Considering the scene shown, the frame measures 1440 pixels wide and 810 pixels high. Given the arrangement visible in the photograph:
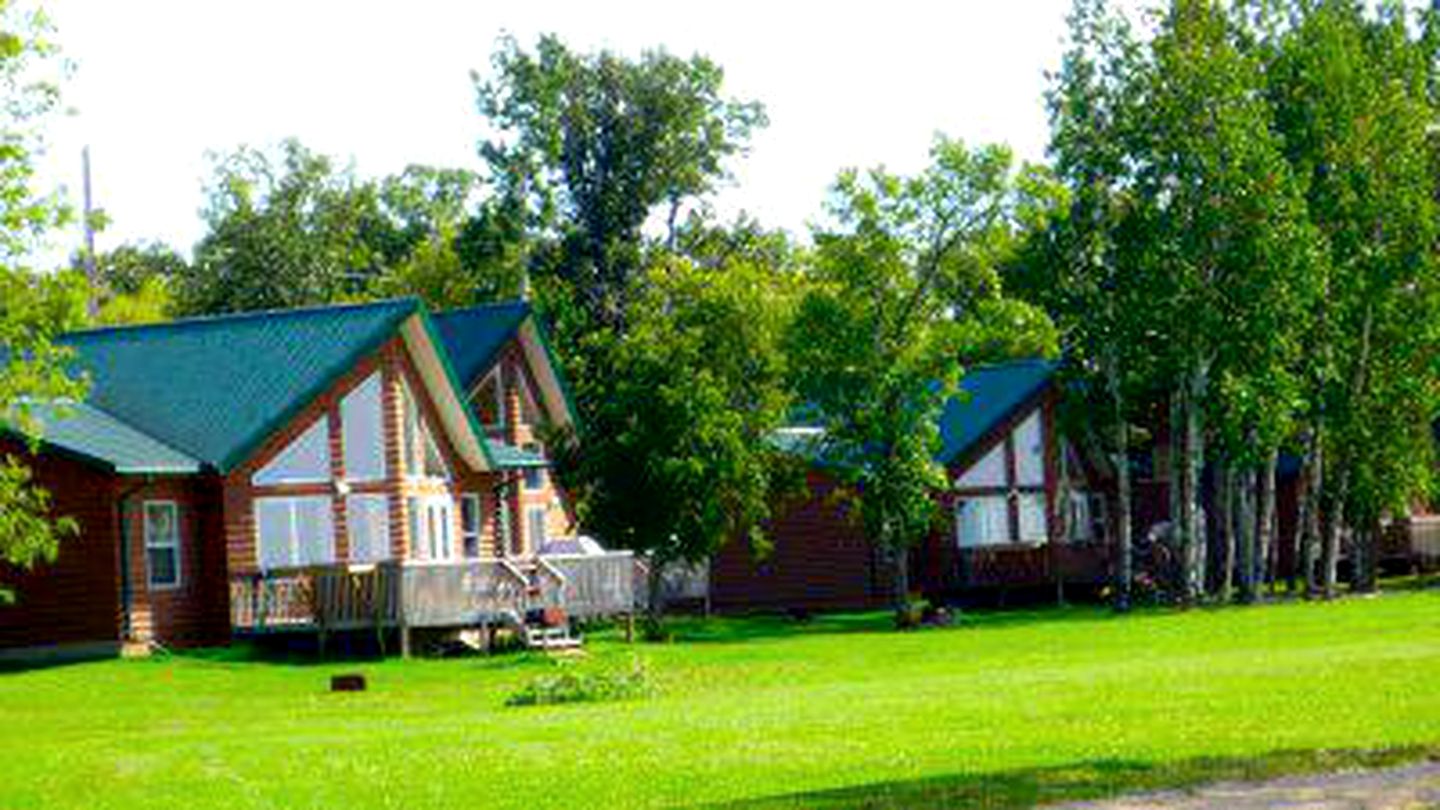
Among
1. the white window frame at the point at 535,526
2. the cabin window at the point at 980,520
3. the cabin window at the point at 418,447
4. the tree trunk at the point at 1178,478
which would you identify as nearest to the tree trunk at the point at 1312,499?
the tree trunk at the point at 1178,478

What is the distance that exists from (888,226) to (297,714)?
28764 mm

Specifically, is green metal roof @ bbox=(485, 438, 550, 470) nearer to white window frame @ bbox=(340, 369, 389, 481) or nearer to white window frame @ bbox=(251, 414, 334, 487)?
white window frame @ bbox=(340, 369, 389, 481)

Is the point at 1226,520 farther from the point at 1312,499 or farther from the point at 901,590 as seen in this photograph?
the point at 901,590

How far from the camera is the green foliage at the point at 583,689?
112 ft

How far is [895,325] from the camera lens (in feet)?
198

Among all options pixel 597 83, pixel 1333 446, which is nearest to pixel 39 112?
pixel 1333 446

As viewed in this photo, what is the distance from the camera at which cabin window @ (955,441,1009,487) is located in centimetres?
6819

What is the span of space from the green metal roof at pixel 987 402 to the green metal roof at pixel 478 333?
13930mm

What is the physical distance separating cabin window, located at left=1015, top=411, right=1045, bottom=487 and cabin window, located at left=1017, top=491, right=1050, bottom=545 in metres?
0.34

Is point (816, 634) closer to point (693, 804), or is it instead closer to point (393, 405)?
point (393, 405)

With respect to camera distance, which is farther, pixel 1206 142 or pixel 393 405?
pixel 1206 142

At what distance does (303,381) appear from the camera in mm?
49156

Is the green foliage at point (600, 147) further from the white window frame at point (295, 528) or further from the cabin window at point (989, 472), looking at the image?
the white window frame at point (295, 528)

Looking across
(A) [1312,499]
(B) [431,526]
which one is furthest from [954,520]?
(B) [431,526]
